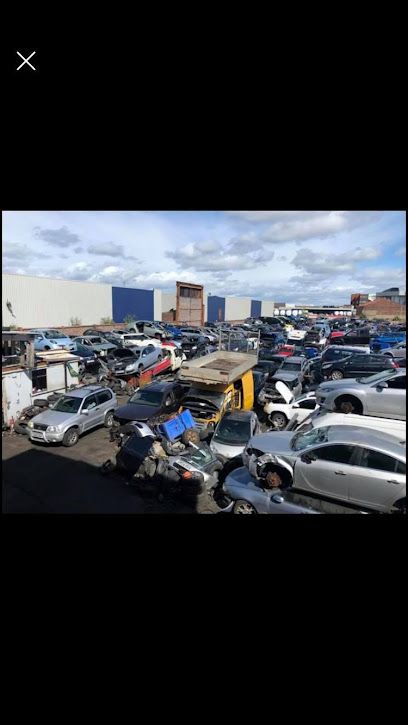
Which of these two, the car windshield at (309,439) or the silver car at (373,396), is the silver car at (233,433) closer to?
the car windshield at (309,439)

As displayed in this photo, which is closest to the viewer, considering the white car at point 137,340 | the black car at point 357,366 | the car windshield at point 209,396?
the car windshield at point 209,396

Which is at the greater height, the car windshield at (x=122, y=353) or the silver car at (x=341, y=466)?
the car windshield at (x=122, y=353)

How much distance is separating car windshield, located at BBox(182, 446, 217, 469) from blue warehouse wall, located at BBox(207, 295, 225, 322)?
3702 cm

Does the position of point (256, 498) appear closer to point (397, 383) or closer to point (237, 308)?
point (397, 383)

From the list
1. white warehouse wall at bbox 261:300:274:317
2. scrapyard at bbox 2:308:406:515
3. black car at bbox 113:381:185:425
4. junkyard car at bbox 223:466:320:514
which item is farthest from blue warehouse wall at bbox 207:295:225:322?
junkyard car at bbox 223:466:320:514

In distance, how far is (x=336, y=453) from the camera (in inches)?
213

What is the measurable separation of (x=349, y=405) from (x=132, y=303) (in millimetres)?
29451

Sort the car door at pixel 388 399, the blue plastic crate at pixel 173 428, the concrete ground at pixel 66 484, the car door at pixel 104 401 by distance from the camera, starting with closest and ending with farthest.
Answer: the concrete ground at pixel 66 484 → the blue plastic crate at pixel 173 428 → the car door at pixel 388 399 → the car door at pixel 104 401

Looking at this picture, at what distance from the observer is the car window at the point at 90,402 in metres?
9.47

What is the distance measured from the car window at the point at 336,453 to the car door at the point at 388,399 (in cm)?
354

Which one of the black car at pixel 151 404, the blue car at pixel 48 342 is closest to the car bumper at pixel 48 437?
the black car at pixel 151 404
